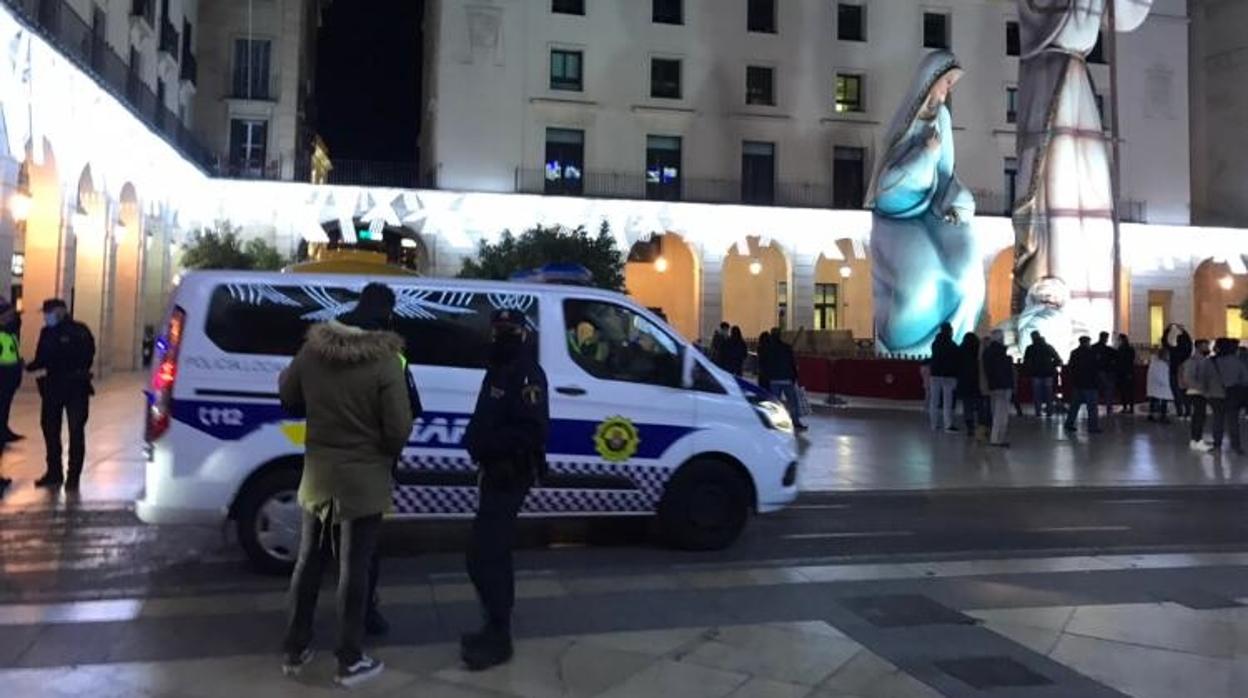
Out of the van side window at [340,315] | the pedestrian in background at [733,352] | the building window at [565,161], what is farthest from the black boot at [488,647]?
the building window at [565,161]

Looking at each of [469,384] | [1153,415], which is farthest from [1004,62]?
[469,384]

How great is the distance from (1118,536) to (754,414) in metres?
3.76

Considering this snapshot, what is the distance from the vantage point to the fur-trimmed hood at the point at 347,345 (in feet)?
16.2

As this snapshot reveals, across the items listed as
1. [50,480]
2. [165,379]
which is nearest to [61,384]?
[50,480]

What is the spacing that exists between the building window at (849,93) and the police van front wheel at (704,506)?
4039 cm

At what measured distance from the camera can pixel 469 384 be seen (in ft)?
25.3

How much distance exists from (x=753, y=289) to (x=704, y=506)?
132 ft

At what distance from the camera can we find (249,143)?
41.3 meters

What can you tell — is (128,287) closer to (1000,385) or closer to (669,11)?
(669,11)

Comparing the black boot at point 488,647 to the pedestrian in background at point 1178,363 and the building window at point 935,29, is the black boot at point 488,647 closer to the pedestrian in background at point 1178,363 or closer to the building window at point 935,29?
the pedestrian in background at point 1178,363

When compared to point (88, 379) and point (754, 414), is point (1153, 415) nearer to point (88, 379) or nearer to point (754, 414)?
point (754, 414)

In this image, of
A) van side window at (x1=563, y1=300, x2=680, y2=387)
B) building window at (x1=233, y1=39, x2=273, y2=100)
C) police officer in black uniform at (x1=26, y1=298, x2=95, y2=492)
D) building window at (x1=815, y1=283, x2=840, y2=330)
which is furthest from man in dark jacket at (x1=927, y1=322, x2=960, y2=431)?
building window at (x1=233, y1=39, x2=273, y2=100)

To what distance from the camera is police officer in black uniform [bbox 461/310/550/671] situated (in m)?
5.20

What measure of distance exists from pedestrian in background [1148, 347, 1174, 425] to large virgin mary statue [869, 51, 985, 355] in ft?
20.7
